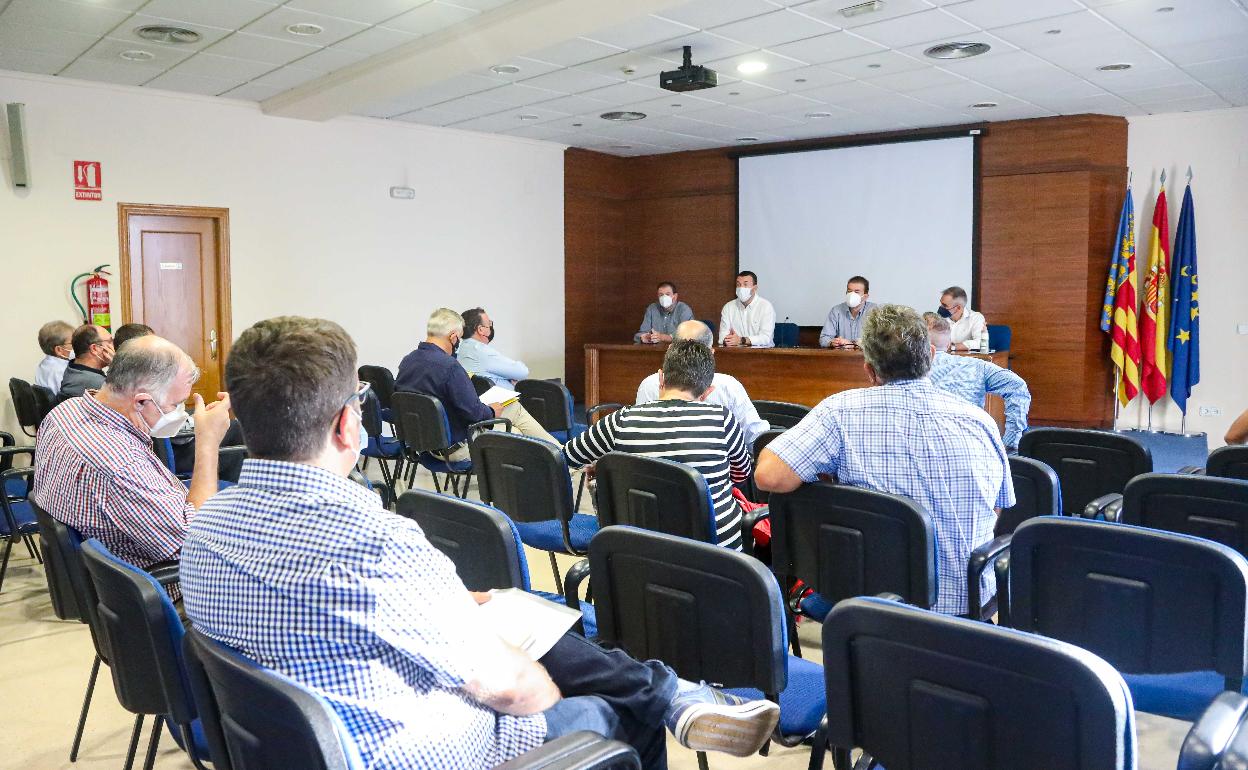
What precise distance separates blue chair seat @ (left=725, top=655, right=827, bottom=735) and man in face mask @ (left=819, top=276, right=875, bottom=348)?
695 centimetres

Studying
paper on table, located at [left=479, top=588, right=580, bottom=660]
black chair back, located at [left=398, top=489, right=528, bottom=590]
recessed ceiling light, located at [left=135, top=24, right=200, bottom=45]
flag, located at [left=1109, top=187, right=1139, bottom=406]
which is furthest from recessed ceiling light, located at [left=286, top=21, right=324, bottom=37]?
flag, located at [left=1109, top=187, right=1139, bottom=406]

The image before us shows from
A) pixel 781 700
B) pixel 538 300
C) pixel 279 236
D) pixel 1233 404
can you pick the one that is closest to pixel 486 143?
pixel 538 300

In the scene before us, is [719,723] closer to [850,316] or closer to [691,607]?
[691,607]

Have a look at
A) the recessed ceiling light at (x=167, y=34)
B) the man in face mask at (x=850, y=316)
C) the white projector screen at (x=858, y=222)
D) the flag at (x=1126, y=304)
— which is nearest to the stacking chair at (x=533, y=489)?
the recessed ceiling light at (x=167, y=34)

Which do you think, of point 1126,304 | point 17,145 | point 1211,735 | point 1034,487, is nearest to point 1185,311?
point 1126,304

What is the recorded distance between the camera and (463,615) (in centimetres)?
141

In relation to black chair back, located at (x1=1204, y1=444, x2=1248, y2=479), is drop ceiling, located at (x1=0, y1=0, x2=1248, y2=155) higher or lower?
higher

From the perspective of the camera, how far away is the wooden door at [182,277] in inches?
300

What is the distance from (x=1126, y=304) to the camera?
8898 mm

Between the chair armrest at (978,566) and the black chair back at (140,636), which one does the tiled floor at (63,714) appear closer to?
the chair armrest at (978,566)

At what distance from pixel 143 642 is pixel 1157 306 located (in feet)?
30.4

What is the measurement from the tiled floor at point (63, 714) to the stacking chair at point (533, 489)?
0.98 meters

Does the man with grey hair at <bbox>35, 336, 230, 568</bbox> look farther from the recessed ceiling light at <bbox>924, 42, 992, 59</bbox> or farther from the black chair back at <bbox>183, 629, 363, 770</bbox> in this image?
the recessed ceiling light at <bbox>924, 42, 992, 59</bbox>

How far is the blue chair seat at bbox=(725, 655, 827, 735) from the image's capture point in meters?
1.96
